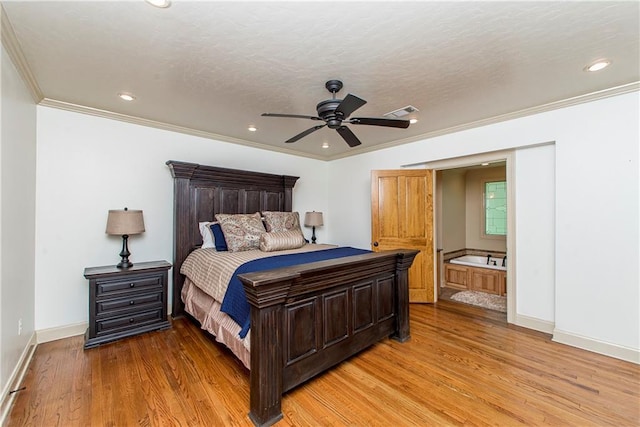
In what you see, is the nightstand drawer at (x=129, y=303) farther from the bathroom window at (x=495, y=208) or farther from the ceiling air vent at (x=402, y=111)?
the bathroom window at (x=495, y=208)

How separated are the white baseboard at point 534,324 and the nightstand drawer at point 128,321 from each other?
168 inches

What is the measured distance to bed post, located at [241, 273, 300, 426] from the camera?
5.72ft

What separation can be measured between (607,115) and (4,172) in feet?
17.1

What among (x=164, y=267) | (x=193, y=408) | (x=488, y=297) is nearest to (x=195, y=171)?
(x=164, y=267)

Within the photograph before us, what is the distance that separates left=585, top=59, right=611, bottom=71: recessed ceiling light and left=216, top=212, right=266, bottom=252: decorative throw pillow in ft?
11.9

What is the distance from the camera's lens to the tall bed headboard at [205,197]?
363 cm

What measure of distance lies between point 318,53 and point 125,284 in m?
3.02

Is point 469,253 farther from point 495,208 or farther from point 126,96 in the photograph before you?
point 126,96

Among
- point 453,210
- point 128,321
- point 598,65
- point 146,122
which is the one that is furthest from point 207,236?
point 453,210

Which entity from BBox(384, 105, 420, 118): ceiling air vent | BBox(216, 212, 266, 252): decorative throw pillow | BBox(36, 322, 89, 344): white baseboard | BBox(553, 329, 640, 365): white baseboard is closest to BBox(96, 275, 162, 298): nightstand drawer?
BBox(36, 322, 89, 344): white baseboard

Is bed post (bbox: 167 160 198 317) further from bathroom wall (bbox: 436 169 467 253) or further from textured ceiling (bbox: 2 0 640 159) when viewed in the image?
bathroom wall (bbox: 436 169 467 253)

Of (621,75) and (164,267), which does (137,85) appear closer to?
(164,267)

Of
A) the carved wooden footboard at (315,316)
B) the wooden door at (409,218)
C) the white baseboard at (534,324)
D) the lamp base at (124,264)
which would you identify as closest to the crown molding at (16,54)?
the lamp base at (124,264)

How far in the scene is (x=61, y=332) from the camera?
2959 millimetres
